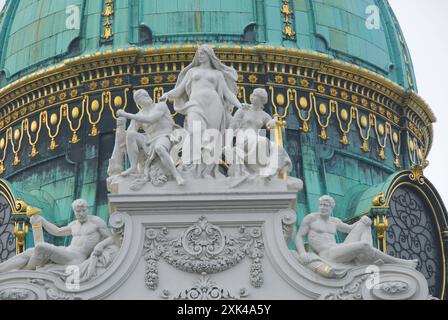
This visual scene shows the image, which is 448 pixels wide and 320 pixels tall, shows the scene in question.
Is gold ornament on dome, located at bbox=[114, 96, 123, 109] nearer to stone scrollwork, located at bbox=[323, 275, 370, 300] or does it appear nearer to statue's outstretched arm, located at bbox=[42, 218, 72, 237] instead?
statue's outstretched arm, located at bbox=[42, 218, 72, 237]

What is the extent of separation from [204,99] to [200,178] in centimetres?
154

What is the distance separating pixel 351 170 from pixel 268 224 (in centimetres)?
793

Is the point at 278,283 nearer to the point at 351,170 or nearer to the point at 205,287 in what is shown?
the point at 205,287

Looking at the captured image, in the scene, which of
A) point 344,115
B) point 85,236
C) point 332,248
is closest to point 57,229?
point 85,236

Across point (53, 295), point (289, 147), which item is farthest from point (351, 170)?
point (53, 295)

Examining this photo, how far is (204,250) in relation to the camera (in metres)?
33.7

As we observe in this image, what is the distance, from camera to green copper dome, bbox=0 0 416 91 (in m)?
42.0

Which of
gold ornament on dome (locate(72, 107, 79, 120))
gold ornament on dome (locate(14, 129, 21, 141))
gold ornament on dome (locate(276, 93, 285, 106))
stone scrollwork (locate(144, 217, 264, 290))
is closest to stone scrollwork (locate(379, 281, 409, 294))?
stone scrollwork (locate(144, 217, 264, 290))

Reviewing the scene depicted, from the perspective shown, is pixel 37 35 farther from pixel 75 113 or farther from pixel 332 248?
pixel 332 248

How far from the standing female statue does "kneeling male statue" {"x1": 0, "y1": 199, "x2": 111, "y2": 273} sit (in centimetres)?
174

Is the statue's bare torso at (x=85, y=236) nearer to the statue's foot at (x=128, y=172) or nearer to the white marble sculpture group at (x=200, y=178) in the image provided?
the white marble sculpture group at (x=200, y=178)

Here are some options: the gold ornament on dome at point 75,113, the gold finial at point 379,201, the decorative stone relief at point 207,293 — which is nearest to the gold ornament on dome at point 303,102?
the gold finial at point 379,201

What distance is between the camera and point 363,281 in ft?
110

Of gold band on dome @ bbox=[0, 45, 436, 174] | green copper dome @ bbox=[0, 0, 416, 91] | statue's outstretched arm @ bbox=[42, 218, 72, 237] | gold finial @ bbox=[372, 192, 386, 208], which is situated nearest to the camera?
statue's outstretched arm @ bbox=[42, 218, 72, 237]
